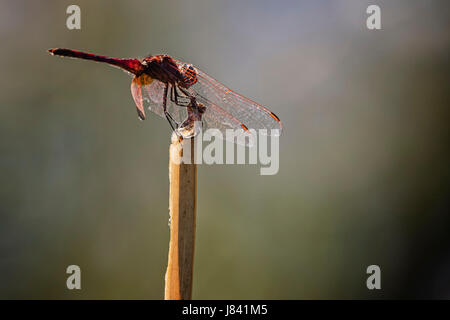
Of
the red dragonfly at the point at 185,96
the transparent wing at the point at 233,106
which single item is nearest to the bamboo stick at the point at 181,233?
the red dragonfly at the point at 185,96

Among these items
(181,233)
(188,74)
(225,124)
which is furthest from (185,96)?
(181,233)

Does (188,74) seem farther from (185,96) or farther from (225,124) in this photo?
(225,124)

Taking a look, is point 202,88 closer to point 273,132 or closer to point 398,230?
point 273,132

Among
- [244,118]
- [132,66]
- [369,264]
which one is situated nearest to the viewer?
[132,66]

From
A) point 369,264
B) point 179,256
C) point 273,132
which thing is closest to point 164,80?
point 273,132

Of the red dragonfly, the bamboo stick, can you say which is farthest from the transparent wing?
the bamboo stick

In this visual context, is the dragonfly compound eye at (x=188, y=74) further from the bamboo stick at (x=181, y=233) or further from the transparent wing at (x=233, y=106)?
the bamboo stick at (x=181, y=233)
